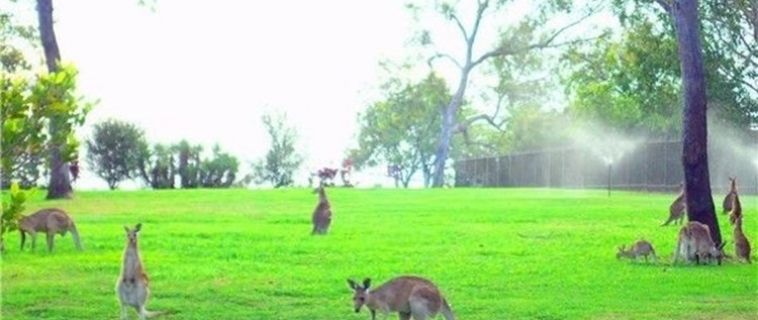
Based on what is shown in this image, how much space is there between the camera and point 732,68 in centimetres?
4762

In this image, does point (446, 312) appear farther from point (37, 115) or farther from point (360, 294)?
point (37, 115)

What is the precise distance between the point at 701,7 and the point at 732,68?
5.22 metres

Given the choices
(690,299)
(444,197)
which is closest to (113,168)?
(444,197)

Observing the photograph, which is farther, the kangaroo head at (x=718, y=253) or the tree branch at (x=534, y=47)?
the tree branch at (x=534, y=47)

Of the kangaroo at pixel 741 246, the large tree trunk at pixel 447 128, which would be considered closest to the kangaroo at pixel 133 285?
the kangaroo at pixel 741 246

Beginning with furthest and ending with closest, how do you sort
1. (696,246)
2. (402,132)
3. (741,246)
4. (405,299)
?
(402,132), (741,246), (696,246), (405,299)

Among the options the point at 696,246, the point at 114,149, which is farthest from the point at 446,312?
the point at 114,149

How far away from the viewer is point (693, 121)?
76.2ft

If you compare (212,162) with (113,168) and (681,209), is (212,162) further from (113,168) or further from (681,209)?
(681,209)

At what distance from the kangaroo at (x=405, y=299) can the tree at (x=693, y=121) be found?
33.2 ft

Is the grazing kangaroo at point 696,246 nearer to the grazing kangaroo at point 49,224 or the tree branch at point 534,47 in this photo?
the grazing kangaroo at point 49,224

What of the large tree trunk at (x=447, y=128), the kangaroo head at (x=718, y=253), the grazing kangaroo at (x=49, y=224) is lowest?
the kangaroo head at (x=718, y=253)

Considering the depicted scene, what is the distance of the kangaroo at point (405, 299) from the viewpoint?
1373 centimetres

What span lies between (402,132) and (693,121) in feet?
275
